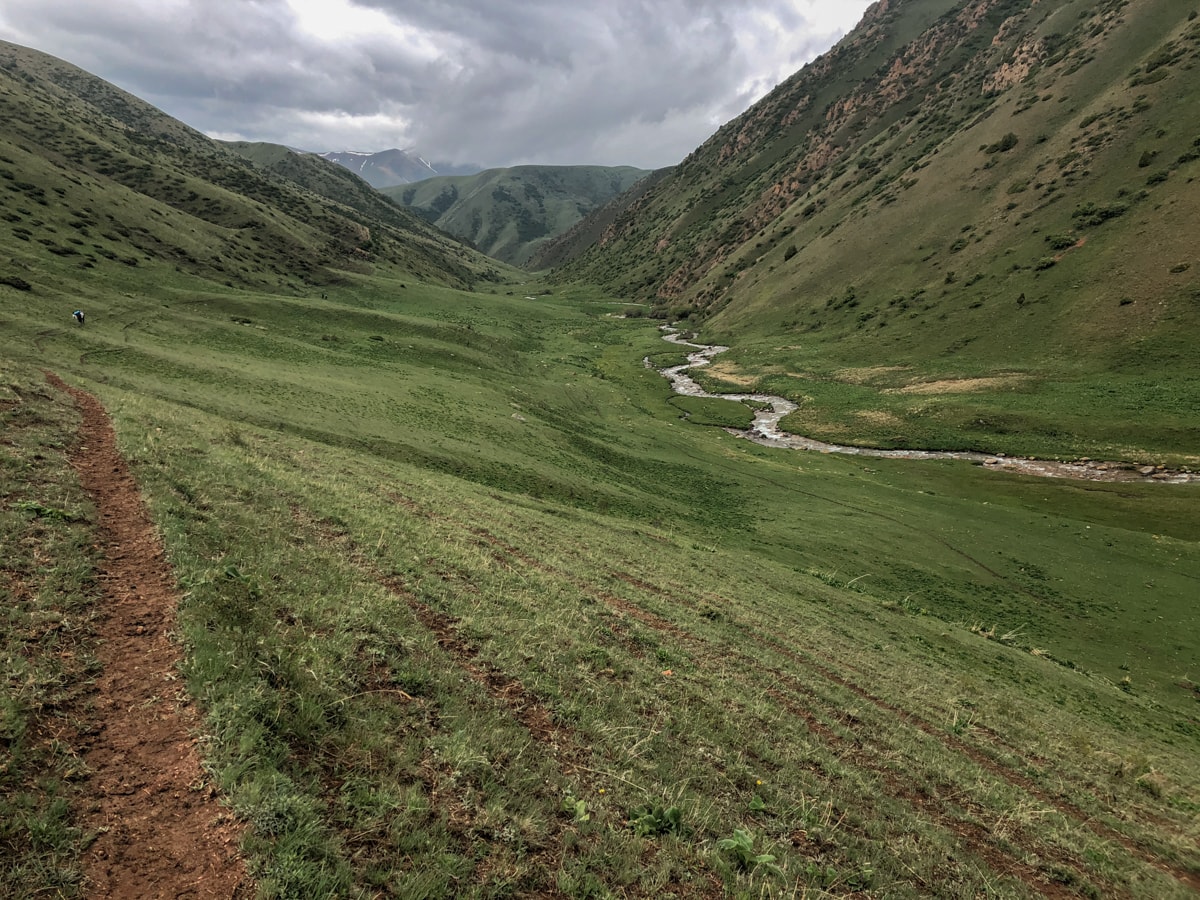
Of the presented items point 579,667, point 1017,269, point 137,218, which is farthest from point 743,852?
point 137,218

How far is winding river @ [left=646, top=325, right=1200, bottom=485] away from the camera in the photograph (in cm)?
4831

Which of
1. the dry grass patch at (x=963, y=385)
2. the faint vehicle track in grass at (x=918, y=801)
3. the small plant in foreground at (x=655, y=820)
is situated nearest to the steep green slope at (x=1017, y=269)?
→ the dry grass patch at (x=963, y=385)

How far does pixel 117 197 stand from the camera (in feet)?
291

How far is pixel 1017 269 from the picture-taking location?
292ft

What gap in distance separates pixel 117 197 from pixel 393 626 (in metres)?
120

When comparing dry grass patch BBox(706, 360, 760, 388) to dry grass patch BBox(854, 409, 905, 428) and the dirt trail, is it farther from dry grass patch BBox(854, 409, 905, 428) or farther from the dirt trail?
the dirt trail

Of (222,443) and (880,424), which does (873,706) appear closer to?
(222,443)

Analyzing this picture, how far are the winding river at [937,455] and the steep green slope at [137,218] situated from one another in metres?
77.1

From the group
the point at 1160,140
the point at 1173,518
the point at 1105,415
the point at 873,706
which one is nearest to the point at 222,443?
the point at 873,706

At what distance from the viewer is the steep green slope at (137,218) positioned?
63250 millimetres

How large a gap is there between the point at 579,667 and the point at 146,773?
25.9ft

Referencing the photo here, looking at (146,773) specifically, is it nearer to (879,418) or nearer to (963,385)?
(879,418)

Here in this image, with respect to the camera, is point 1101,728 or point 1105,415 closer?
point 1101,728

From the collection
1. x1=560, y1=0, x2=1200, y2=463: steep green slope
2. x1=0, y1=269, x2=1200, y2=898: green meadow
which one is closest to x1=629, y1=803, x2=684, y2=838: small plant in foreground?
x1=0, y1=269, x2=1200, y2=898: green meadow
